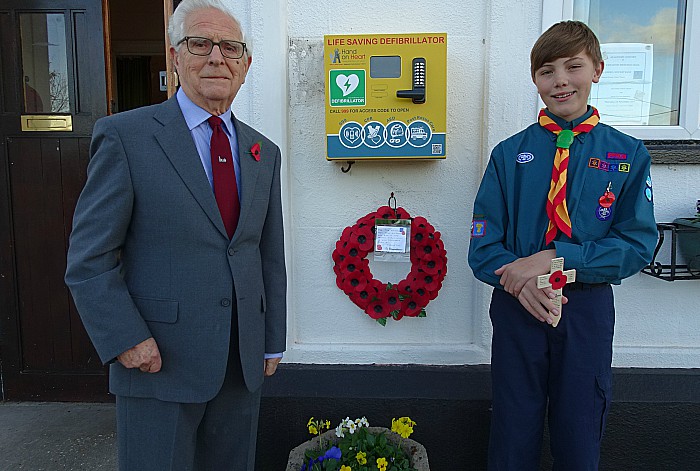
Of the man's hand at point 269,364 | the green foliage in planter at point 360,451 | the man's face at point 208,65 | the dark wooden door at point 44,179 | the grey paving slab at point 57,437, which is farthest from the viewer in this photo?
the dark wooden door at point 44,179

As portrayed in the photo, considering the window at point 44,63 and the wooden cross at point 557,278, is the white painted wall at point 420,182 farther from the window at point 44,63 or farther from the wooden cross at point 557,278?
the window at point 44,63

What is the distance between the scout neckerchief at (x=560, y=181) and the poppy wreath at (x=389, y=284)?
83cm

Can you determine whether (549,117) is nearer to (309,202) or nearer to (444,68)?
(444,68)

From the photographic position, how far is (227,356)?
Result: 167 cm

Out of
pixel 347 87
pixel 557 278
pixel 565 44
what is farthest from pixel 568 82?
pixel 347 87

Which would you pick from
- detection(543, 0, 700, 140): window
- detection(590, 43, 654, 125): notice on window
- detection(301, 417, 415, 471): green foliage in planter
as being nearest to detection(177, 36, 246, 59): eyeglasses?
detection(301, 417, 415, 471): green foliage in planter

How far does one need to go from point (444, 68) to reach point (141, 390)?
1720 mm

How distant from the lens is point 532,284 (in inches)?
69.4

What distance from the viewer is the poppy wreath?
2.64 metres

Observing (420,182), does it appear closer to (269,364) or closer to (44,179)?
(269,364)

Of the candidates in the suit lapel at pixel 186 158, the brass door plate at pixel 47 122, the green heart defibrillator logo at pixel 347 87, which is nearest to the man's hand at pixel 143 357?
the suit lapel at pixel 186 158

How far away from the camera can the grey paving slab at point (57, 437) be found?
9.09 feet

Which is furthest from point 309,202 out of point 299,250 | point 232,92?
point 232,92

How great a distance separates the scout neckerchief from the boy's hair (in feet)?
0.68
